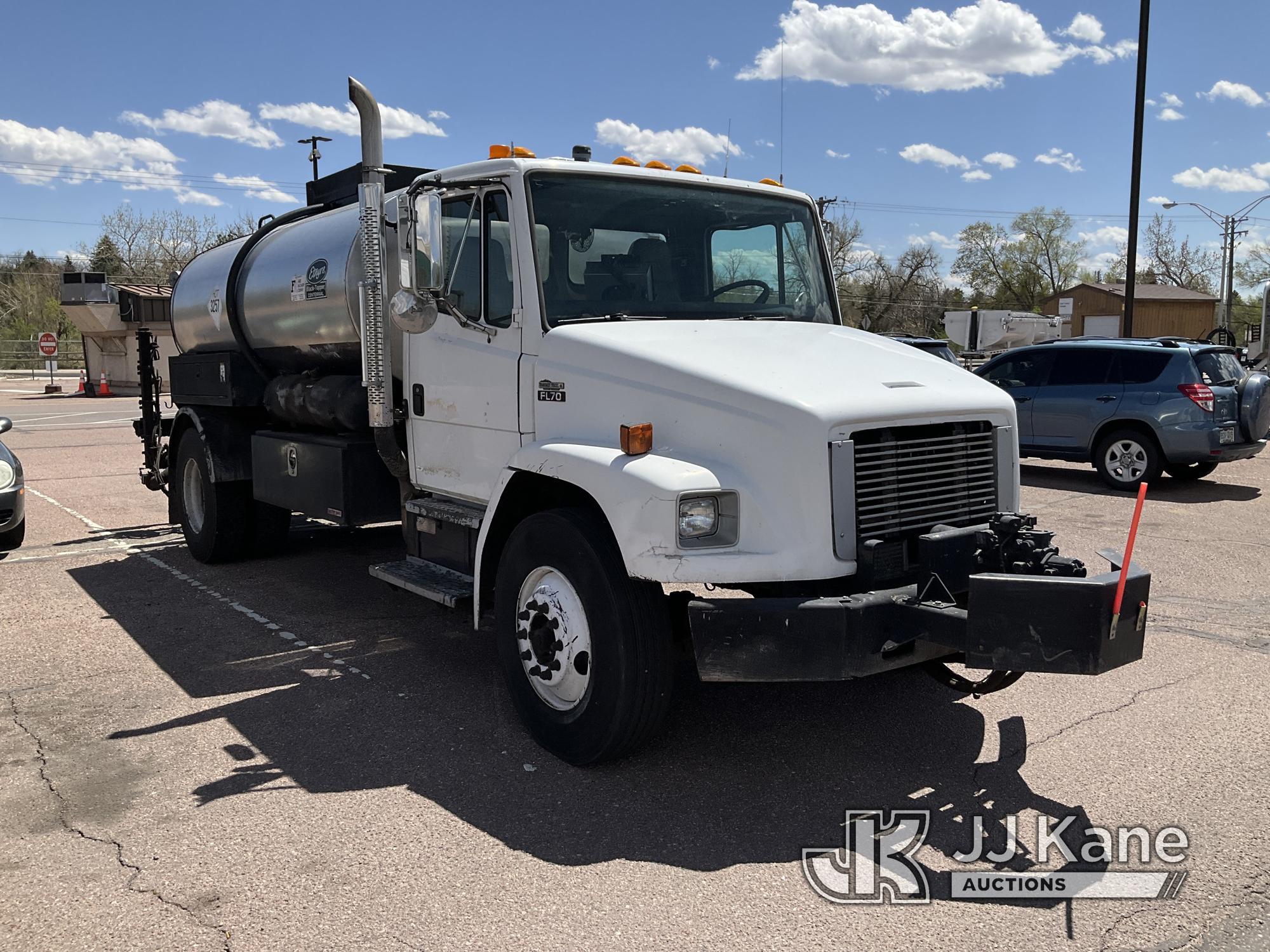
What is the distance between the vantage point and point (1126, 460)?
1316 centimetres

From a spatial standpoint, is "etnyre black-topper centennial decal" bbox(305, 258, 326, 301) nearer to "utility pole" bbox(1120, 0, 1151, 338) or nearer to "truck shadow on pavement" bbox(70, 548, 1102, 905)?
"truck shadow on pavement" bbox(70, 548, 1102, 905)

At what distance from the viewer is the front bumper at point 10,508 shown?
9047mm

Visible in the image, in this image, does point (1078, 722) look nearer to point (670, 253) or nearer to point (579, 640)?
point (579, 640)

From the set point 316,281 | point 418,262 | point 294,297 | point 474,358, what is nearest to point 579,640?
point 474,358

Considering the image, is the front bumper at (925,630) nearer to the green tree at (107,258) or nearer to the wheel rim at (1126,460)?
the wheel rim at (1126,460)

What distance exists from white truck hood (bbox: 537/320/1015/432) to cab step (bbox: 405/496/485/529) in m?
0.98

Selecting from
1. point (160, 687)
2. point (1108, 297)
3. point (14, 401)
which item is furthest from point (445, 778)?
point (1108, 297)

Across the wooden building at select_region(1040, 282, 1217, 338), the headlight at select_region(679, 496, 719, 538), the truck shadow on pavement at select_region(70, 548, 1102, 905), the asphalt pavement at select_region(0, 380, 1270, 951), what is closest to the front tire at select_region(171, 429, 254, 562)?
the asphalt pavement at select_region(0, 380, 1270, 951)

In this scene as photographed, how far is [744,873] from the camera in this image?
3713 millimetres

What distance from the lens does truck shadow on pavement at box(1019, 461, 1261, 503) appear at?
40.9 ft

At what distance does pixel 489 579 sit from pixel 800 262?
2.44 m

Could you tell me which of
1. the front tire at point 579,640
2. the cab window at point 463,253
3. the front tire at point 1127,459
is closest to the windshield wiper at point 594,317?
the cab window at point 463,253

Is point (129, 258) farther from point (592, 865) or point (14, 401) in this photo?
point (592, 865)

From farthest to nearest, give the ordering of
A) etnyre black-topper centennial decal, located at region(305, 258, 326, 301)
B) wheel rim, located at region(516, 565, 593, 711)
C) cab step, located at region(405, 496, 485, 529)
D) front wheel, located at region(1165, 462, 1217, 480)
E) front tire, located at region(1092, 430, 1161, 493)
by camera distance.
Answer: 1. front wheel, located at region(1165, 462, 1217, 480)
2. front tire, located at region(1092, 430, 1161, 493)
3. etnyre black-topper centennial decal, located at region(305, 258, 326, 301)
4. cab step, located at region(405, 496, 485, 529)
5. wheel rim, located at region(516, 565, 593, 711)
